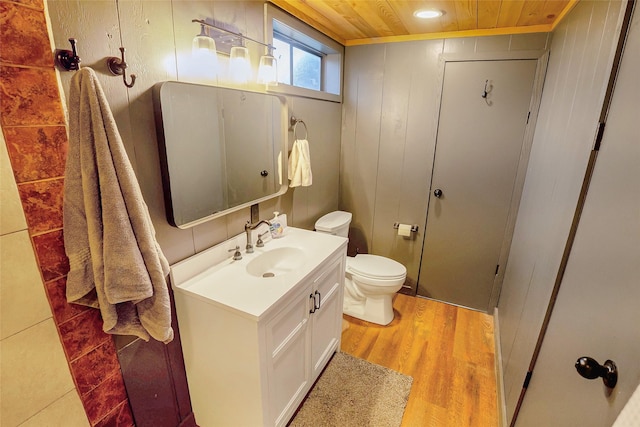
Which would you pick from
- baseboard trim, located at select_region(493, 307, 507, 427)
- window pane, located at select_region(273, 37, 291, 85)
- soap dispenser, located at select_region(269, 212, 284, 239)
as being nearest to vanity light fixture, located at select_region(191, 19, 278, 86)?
window pane, located at select_region(273, 37, 291, 85)

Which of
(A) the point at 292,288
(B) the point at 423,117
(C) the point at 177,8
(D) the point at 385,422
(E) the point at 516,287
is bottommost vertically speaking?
→ (D) the point at 385,422

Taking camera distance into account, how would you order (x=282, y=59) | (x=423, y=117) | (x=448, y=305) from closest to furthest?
(x=282, y=59)
(x=423, y=117)
(x=448, y=305)

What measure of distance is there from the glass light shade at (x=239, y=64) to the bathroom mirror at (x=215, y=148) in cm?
7

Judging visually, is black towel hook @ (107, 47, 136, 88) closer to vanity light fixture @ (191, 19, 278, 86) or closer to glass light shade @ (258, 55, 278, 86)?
vanity light fixture @ (191, 19, 278, 86)

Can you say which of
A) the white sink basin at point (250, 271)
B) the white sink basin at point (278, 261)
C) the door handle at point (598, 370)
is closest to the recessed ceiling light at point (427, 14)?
the white sink basin at point (250, 271)

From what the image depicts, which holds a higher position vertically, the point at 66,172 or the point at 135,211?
the point at 66,172

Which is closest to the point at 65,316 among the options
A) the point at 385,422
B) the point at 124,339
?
the point at 124,339

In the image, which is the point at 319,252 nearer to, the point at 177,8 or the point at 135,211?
the point at 135,211

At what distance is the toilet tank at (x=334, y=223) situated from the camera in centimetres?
238

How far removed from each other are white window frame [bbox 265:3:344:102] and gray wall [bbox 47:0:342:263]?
111 millimetres

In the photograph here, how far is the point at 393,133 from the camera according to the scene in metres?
2.52

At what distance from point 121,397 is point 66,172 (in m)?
0.88

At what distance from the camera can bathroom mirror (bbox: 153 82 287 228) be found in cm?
122

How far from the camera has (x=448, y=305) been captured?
2680 millimetres
